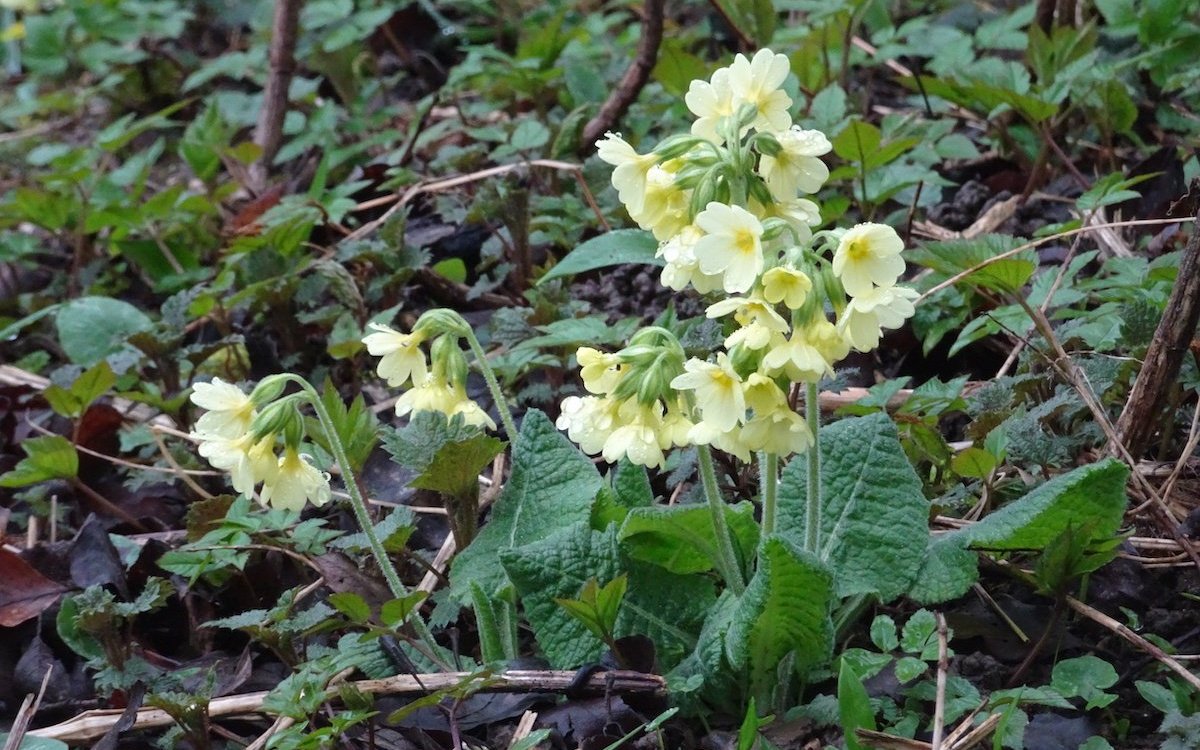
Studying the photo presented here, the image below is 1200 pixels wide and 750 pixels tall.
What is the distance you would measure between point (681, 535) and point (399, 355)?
1.90 ft

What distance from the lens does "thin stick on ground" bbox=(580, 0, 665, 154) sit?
3564mm

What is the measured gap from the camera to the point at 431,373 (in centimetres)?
Answer: 202

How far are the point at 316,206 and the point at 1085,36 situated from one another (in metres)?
2.38

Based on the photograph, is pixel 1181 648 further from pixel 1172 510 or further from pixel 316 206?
pixel 316 206

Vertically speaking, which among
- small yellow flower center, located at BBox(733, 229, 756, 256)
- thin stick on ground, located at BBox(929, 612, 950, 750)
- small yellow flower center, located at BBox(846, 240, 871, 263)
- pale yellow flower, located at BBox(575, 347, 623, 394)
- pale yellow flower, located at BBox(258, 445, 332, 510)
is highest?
small yellow flower center, located at BBox(733, 229, 756, 256)

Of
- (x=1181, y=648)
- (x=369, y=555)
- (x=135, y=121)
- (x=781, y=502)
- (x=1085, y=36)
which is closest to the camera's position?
(x=1181, y=648)

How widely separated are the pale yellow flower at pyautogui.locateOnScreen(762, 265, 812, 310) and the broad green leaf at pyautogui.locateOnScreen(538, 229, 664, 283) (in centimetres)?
99

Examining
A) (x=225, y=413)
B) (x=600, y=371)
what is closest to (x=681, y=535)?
(x=600, y=371)

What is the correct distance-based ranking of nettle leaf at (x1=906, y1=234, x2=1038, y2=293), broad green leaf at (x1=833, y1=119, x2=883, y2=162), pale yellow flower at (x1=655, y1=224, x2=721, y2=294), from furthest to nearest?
1. broad green leaf at (x1=833, y1=119, x2=883, y2=162)
2. nettle leaf at (x1=906, y1=234, x2=1038, y2=293)
3. pale yellow flower at (x1=655, y1=224, x2=721, y2=294)

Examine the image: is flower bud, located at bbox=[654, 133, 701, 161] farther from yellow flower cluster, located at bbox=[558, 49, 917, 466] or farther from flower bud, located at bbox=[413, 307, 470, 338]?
flower bud, located at bbox=[413, 307, 470, 338]

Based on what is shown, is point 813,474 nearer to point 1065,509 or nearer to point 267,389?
point 1065,509

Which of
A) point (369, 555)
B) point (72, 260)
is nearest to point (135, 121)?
point (72, 260)

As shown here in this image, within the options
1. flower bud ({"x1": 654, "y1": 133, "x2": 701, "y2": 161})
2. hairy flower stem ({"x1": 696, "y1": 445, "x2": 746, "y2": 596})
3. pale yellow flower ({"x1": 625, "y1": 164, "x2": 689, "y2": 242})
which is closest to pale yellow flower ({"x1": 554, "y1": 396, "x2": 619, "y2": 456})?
hairy flower stem ({"x1": 696, "y1": 445, "x2": 746, "y2": 596})

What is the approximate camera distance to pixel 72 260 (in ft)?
14.0
